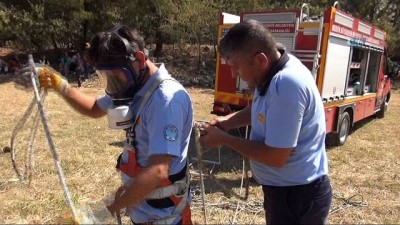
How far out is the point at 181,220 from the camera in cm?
226

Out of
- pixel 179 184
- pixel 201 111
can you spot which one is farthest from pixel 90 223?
pixel 201 111

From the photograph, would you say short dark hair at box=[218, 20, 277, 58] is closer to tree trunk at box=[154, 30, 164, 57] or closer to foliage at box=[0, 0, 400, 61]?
foliage at box=[0, 0, 400, 61]

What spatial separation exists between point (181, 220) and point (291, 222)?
63 centimetres

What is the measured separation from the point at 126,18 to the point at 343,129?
17.2 metres

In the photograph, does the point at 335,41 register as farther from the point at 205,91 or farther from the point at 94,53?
the point at 205,91

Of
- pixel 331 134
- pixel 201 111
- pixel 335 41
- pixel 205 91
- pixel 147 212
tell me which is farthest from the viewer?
pixel 205 91

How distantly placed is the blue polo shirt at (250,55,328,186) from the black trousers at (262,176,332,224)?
5 centimetres

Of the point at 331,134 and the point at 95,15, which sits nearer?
the point at 331,134

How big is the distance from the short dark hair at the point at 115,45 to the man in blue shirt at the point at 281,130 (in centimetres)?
44

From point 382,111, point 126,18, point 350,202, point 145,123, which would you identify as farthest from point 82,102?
point 126,18

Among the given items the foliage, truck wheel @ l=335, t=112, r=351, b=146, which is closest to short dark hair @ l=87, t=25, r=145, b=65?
truck wheel @ l=335, t=112, r=351, b=146

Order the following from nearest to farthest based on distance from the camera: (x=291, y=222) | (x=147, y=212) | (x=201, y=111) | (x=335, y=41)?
(x=147, y=212)
(x=291, y=222)
(x=335, y=41)
(x=201, y=111)

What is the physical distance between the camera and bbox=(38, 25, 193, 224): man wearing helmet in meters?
1.93

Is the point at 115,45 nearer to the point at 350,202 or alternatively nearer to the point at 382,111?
the point at 350,202
